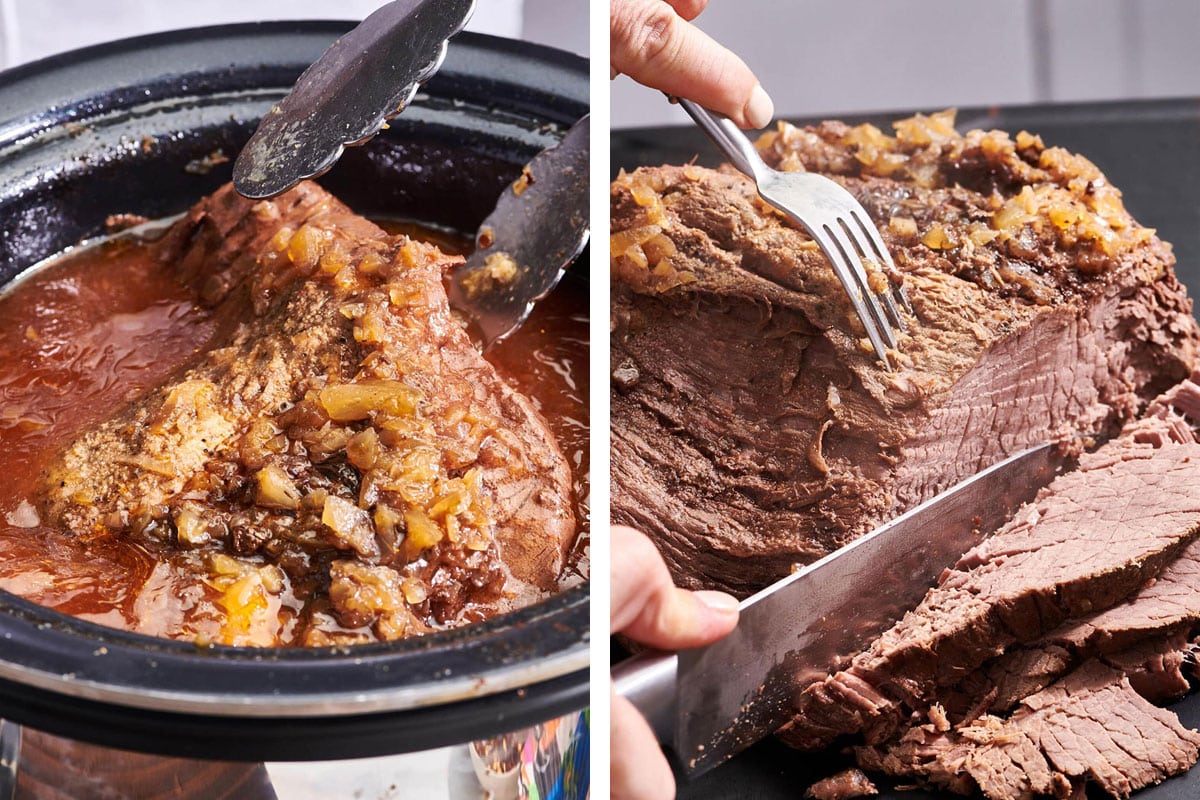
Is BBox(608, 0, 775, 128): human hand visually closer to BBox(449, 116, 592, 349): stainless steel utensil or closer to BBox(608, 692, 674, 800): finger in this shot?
BBox(449, 116, 592, 349): stainless steel utensil

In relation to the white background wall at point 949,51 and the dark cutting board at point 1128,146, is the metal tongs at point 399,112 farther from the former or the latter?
the dark cutting board at point 1128,146

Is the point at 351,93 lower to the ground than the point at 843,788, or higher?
higher

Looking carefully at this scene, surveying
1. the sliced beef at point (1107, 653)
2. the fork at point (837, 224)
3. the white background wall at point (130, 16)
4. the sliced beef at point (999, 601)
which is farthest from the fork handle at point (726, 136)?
the white background wall at point (130, 16)

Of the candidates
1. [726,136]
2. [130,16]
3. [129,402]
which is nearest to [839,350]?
[726,136]

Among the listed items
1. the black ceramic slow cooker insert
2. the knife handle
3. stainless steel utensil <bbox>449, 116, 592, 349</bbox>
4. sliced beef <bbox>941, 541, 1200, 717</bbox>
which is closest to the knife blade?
the knife handle

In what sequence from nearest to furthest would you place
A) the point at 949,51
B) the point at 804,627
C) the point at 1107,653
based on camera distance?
the point at 804,627, the point at 1107,653, the point at 949,51

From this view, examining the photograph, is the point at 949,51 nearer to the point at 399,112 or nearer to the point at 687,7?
the point at 687,7

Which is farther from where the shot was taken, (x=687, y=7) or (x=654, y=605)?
(x=687, y=7)
